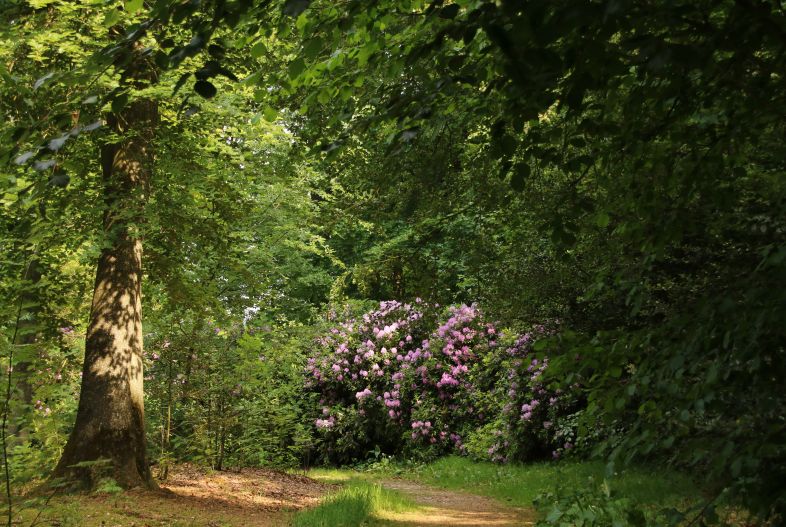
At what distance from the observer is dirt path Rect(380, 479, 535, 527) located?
24.5 feet

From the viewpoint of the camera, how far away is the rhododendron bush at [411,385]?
43.5 ft

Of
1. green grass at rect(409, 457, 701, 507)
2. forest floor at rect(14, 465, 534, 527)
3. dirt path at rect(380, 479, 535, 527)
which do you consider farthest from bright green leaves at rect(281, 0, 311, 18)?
dirt path at rect(380, 479, 535, 527)

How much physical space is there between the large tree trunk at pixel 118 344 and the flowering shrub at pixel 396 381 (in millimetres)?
6647

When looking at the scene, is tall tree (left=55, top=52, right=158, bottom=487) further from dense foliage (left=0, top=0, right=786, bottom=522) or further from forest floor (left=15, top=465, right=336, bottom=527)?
forest floor (left=15, top=465, right=336, bottom=527)

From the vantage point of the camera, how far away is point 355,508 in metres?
7.22

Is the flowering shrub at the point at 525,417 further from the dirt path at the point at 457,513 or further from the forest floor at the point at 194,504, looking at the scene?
the forest floor at the point at 194,504

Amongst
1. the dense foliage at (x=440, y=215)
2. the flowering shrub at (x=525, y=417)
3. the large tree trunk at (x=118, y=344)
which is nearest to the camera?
the dense foliage at (x=440, y=215)

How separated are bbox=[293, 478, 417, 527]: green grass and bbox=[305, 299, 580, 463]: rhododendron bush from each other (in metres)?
4.01

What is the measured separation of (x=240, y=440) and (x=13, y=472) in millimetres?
6059

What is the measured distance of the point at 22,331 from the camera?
4027 mm

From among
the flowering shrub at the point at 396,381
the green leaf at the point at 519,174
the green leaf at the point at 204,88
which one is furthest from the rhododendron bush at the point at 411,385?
the green leaf at the point at 204,88

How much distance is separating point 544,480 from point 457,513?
1689mm

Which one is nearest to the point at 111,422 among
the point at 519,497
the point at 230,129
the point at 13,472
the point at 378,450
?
Result: the point at 13,472

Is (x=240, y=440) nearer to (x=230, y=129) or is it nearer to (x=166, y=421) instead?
(x=166, y=421)
